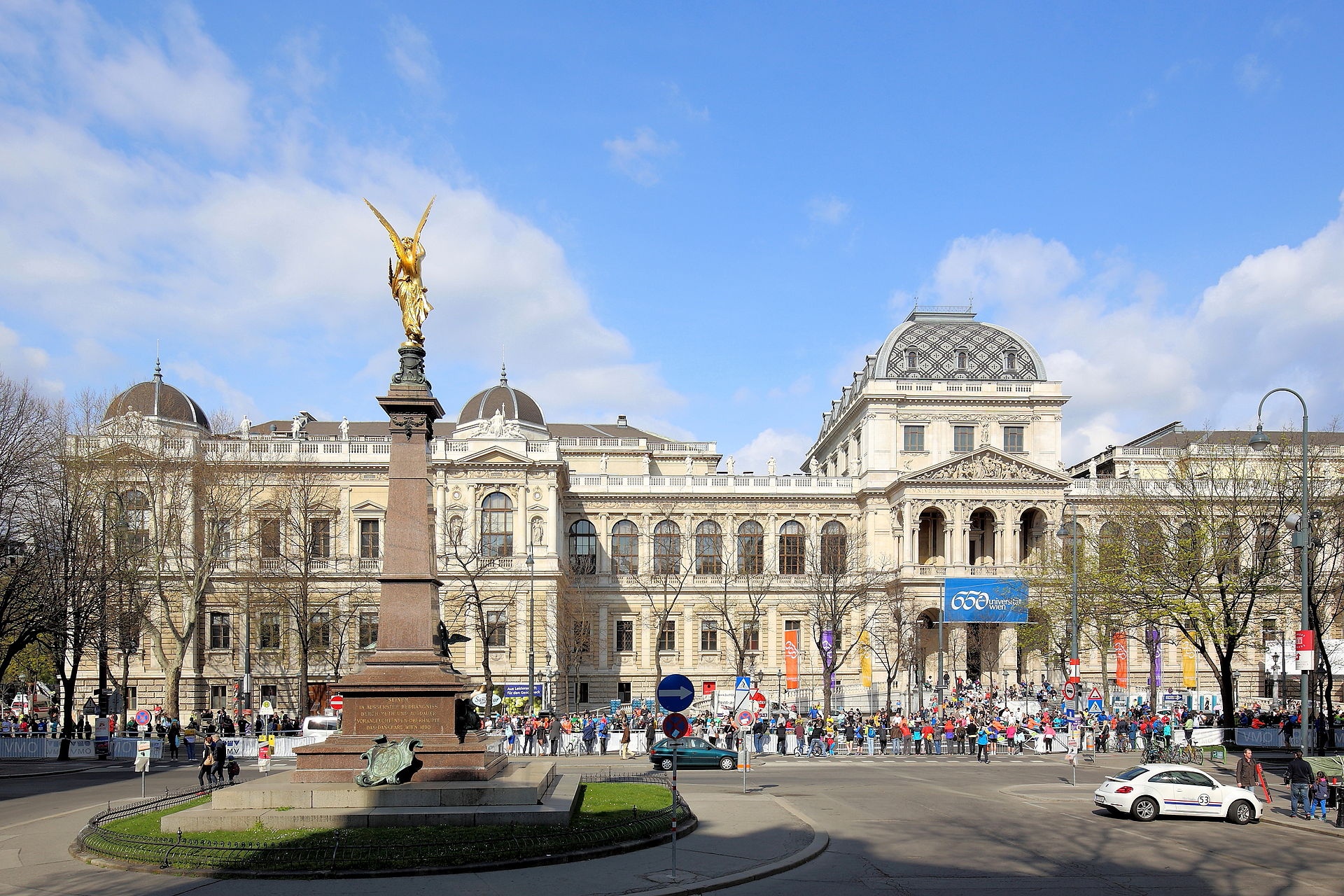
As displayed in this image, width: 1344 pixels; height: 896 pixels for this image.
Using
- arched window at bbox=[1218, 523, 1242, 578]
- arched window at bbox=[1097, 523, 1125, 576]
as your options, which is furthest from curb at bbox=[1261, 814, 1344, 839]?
arched window at bbox=[1097, 523, 1125, 576]

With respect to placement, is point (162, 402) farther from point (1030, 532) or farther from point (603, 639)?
point (1030, 532)

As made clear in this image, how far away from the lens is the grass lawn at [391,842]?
17594 millimetres

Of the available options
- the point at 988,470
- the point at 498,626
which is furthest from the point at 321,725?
the point at 988,470

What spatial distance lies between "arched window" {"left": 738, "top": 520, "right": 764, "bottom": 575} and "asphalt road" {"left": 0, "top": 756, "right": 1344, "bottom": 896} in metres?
48.3

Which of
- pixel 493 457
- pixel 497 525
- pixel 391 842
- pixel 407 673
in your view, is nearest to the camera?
pixel 391 842

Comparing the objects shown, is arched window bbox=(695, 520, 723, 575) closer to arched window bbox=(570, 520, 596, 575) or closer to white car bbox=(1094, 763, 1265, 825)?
arched window bbox=(570, 520, 596, 575)

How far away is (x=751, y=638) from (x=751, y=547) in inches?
261

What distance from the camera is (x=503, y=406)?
84125 mm

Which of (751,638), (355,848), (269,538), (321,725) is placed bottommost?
(321,725)

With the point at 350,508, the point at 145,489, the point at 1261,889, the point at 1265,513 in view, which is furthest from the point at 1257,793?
the point at 350,508

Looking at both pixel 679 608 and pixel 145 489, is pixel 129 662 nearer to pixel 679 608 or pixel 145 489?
pixel 145 489

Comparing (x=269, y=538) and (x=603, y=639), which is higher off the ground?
(x=269, y=538)

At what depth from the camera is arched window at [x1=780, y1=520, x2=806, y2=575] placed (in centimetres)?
8500

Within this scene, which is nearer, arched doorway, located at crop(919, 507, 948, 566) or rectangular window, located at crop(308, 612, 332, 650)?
rectangular window, located at crop(308, 612, 332, 650)
